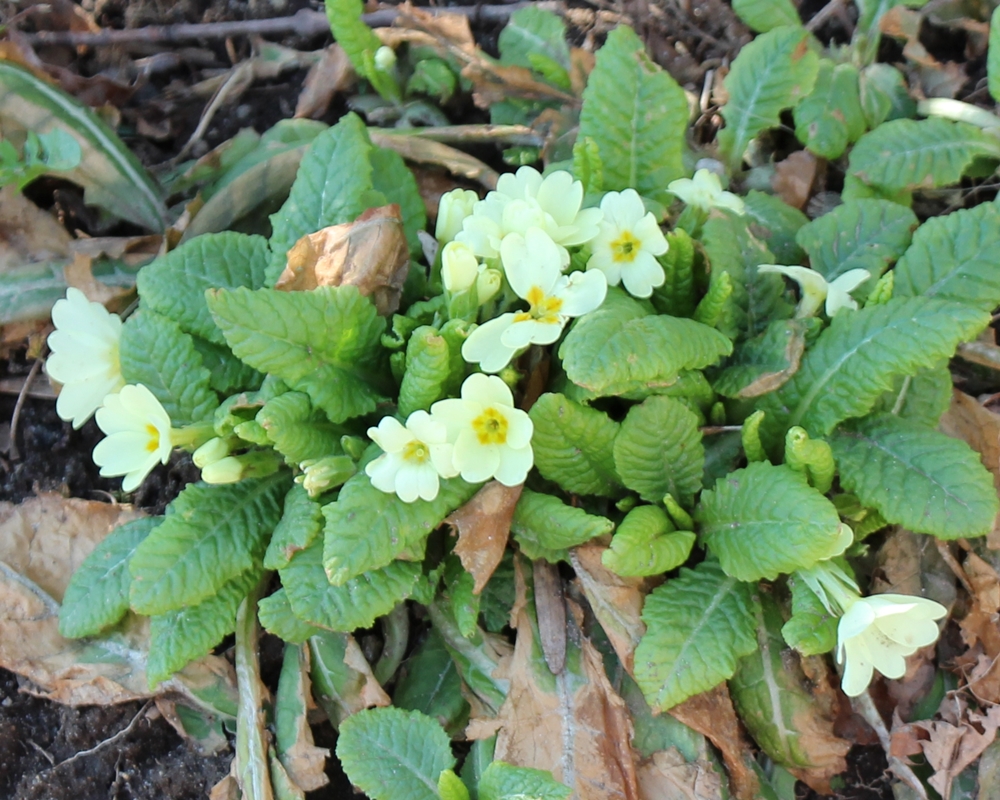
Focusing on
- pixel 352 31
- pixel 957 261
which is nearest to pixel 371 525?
pixel 957 261

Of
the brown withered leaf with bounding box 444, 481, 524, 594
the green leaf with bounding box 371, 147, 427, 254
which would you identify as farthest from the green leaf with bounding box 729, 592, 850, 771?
the green leaf with bounding box 371, 147, 427, 254

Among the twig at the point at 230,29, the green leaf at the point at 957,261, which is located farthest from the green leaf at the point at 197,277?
the green leaf at the point at 957,261

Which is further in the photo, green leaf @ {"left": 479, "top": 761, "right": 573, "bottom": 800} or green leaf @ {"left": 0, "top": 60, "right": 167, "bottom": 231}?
green leaf @ {"left": 0, "top": 60, "right": 167, "bottom": 231}

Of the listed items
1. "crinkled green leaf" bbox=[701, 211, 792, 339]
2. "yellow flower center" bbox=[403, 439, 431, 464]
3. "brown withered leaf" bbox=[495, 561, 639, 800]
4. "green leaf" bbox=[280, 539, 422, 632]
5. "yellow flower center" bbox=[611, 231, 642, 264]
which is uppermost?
"yellow flower center" bbox=[611, 231, 642, 264]

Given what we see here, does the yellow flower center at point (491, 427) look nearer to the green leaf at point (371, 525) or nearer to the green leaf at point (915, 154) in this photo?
the green leaf at point (371, 525)

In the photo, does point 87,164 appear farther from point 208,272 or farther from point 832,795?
point 832,795

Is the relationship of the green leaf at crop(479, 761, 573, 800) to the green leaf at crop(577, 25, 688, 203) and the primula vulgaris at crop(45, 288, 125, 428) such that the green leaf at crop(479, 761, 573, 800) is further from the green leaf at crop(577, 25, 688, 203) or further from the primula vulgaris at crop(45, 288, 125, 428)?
the green leaf at crop(577, 25, 688, 203)

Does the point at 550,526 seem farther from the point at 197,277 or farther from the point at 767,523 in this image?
the point at 197,277

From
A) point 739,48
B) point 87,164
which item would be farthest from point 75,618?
point 739,48
